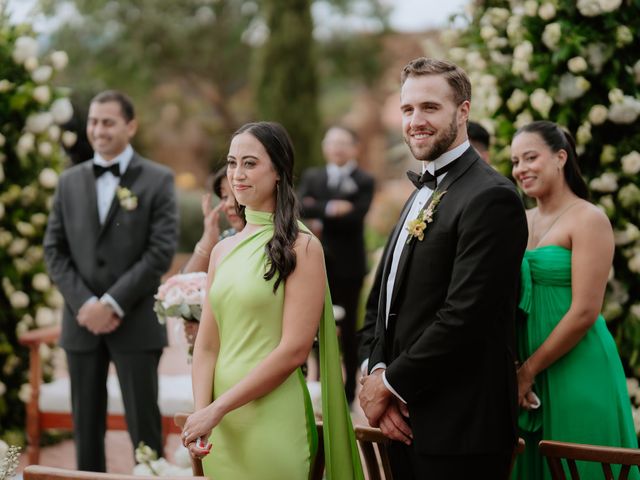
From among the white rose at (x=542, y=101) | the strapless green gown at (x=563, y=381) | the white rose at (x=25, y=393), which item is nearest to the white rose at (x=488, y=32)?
the white rose at (x=542, y=101)

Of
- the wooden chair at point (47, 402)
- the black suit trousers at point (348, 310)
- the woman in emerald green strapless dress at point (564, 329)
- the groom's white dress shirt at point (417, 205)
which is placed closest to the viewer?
the groom's white dress shirt at point (417, 205)

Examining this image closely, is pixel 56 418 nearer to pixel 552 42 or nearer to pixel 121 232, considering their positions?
pixel 121 232

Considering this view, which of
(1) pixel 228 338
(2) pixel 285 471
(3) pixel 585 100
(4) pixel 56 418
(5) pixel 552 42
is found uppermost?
(5) pixel 552 42

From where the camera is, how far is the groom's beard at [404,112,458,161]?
8.84 feet

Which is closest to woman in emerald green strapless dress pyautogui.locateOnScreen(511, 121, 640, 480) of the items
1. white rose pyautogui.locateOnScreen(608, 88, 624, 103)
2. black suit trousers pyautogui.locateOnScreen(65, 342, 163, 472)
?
white rose pyautogui.locateOnScreen(608, 88, 624, 103)

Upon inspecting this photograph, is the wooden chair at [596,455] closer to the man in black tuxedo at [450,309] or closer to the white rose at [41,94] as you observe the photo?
the man in black tuxedo at [450,309]

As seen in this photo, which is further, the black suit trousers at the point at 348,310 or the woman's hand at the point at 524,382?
the black suit trousers at the point at 348,310

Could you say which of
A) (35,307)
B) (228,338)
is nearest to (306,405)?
(228,338)

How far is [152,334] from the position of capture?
4.52m

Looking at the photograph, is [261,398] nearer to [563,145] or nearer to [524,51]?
[563,145]

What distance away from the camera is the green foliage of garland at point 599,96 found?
4.37 metres

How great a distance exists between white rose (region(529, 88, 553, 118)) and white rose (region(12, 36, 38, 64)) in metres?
3.29

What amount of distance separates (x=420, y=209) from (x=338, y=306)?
457 cm

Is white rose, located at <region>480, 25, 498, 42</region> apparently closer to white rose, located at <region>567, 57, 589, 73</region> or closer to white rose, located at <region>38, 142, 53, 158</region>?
white rose, located at <region>567, 57, 589, 73</region>
